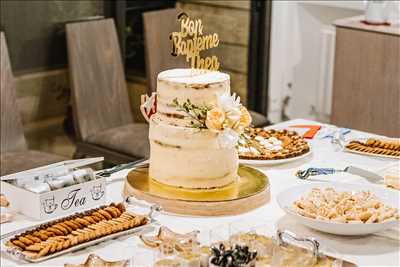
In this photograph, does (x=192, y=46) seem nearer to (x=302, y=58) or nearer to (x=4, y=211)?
(x=4, y=211)

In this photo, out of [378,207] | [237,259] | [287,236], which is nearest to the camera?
[237,259]

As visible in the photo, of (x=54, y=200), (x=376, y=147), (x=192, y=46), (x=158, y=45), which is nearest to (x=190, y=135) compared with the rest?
(x=192, y=46)

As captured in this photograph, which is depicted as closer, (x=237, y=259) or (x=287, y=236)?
(x=237, y=259)

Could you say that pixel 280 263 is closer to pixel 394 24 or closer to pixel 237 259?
pixel 237 259

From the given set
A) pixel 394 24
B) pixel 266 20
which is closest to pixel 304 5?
pixel 266 20

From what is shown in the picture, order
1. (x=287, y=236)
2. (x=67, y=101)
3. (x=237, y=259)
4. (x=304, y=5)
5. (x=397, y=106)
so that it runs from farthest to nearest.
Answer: (x=304, y=5) → (x=67, y=101) → (x=397, y=106) → (x=287, y=236) → (x=237, y=259)

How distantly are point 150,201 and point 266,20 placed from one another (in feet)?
8.93

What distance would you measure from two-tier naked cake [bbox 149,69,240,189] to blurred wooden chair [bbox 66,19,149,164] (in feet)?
4.70

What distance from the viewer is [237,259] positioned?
5.55 feet

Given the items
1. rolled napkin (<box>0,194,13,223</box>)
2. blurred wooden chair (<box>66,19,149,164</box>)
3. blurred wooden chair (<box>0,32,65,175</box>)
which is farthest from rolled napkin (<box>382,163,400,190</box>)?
blurred wooden chair (<box>0,32,65,175</box>)

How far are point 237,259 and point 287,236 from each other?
7.4 inches

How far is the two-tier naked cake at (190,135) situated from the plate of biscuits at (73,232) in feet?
0.61

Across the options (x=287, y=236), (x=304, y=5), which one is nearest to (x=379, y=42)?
(x=304, y=5)

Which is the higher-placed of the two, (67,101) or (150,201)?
(150,201)
